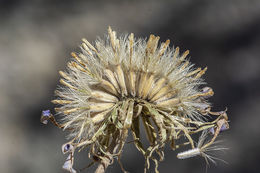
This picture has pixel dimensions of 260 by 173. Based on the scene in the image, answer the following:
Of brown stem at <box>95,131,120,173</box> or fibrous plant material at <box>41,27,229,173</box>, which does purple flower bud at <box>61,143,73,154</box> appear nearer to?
fibrous plant material at <box>41,27,229,173</box>

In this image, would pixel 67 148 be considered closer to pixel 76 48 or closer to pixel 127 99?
pixel 127 99

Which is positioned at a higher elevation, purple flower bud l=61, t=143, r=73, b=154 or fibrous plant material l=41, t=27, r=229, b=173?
fibrous plant material l=41, t=27, r=229, b=173

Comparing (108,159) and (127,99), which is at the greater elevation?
(127,99)

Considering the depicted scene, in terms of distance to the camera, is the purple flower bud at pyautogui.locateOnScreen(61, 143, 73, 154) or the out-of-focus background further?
the out-of-focus background

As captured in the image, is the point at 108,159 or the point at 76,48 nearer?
the point at 108,159

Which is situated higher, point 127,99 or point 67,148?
point 127,99

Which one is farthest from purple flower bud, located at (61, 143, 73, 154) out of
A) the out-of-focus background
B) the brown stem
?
the out-of-focus background

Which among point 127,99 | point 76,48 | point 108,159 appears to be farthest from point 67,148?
point 76,48

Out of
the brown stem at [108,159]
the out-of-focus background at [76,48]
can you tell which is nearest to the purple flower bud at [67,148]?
the brown stem at [108,159]

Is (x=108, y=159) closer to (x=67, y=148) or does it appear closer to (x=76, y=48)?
(x=67, y=148)
